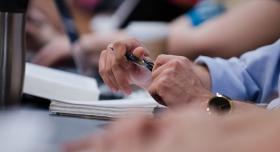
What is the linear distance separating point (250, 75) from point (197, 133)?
0.80 meters

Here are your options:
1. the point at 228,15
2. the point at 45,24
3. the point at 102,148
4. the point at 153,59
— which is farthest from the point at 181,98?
the point at 45,24

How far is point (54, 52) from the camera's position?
1.81 meters

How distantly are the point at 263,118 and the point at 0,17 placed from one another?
2.32 feet

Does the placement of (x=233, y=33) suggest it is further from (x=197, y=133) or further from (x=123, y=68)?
(x=197, y=133)

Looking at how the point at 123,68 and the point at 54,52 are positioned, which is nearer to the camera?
the point at 123,68

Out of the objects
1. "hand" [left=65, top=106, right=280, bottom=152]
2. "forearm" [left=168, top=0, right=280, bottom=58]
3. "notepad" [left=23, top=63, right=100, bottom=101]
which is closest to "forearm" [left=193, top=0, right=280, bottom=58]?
"forearm" [left=168, top=0, right=280, bottom=58]

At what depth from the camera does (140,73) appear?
0.96 metres

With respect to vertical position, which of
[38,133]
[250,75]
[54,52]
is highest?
[54,52]

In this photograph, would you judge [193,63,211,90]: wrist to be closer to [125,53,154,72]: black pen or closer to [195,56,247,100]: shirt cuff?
[195,56,247,100]: shirt cuff

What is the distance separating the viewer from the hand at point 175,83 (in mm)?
845

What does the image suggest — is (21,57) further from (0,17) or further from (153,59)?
(153,59)

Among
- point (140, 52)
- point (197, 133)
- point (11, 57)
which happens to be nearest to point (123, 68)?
point (140, 52)

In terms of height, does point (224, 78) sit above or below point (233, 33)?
below

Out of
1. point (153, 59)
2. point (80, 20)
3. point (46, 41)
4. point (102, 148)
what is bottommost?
point (102, 148)
